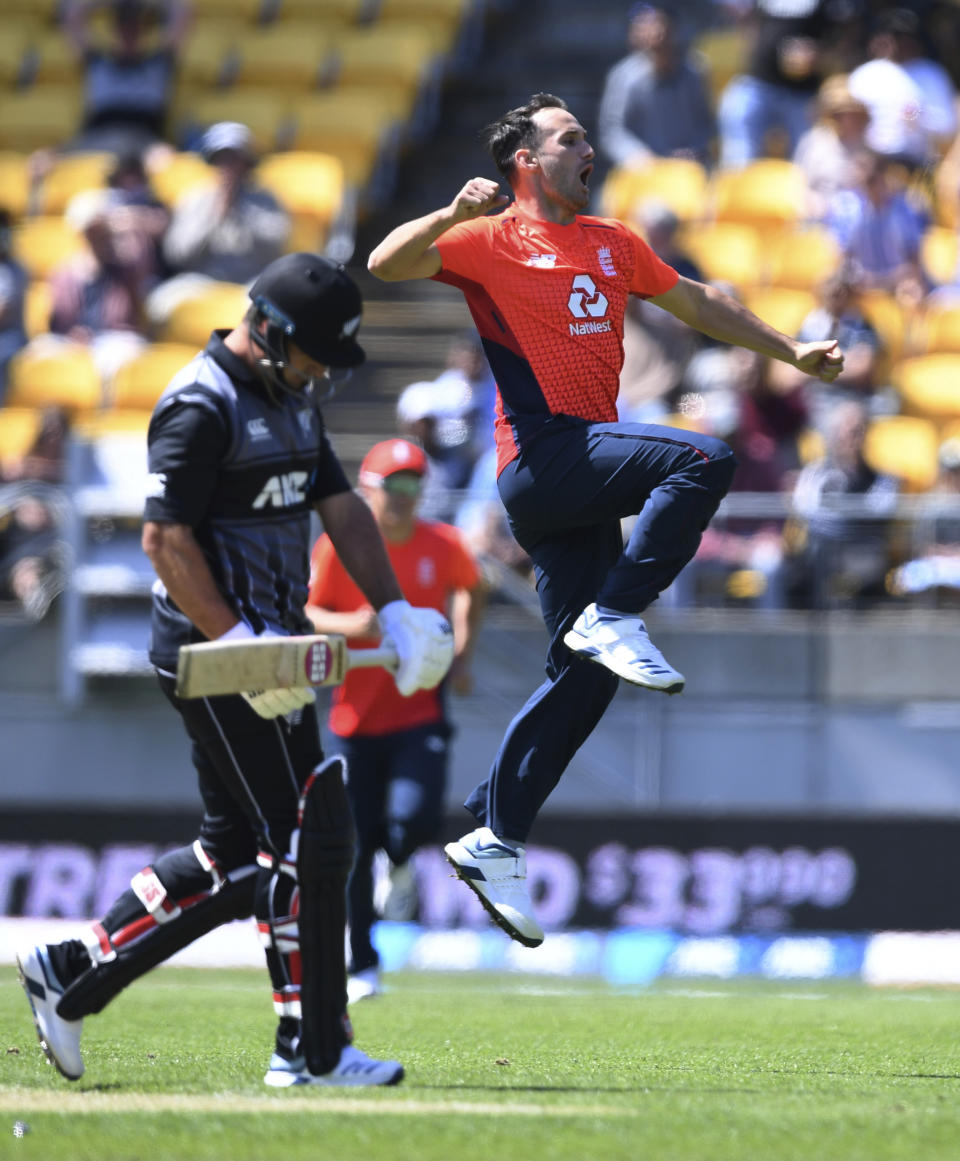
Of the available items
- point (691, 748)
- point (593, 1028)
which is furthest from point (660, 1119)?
point (691, 748)

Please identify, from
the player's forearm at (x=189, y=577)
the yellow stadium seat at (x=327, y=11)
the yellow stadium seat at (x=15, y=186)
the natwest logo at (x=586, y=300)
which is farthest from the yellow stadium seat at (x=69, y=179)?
the player's forearm at (x=189, y=577)

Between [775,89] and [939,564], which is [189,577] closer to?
[939,564]

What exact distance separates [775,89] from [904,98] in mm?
1062

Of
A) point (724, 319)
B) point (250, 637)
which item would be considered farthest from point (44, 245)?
point (250, 637)

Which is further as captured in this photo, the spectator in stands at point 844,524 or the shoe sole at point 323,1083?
the spectator in stands at point 844,524

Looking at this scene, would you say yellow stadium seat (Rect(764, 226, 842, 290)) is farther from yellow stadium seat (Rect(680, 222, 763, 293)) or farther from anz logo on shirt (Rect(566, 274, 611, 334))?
anz logo on shirt (Rect(566, 274, 611, 334))

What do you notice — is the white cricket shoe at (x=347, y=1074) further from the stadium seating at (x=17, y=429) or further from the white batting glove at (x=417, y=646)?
the stadium seating at (x=17, y=429)

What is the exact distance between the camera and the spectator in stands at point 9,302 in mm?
13719

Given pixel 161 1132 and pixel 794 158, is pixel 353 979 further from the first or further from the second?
pixel 794 158

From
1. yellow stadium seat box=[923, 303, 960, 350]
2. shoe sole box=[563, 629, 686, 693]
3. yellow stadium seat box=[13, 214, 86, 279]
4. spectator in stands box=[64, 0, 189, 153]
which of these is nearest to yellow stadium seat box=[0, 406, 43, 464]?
yellow stadium seat box=[13, 214, 86, 279]

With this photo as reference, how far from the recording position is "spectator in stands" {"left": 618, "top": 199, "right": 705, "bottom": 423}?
12.0m

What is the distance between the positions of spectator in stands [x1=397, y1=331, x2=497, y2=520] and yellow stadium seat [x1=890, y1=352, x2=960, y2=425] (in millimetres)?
2738

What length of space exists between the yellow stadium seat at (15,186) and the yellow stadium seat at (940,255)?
7.36m

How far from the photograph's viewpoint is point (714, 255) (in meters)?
13.8
